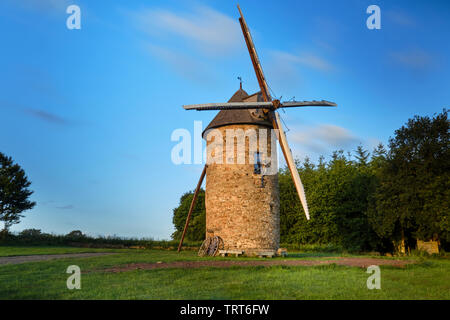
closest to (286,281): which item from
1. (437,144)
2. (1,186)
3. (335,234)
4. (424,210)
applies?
(424,210)

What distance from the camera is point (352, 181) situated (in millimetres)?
32312

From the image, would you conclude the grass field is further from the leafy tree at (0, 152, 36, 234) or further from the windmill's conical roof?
the leafy tree at (0, 152, 36, 234)

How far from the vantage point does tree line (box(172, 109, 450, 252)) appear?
21.6m

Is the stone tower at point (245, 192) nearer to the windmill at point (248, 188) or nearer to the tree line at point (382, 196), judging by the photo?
the windmill at point (248, 188)

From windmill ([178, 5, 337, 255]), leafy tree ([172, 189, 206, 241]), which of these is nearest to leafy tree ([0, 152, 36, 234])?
leafy tree ([172, 189, 206, 241])

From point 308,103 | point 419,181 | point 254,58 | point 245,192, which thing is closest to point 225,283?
point 245,192

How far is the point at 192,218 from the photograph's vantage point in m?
51.8

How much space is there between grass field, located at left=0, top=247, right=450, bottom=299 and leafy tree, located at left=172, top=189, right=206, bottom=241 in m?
34.7

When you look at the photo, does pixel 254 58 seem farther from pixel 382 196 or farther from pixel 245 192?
pixel 382 196

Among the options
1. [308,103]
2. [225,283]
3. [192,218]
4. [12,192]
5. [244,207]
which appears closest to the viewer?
[225,283]

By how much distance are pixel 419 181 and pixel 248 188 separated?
10885 mm

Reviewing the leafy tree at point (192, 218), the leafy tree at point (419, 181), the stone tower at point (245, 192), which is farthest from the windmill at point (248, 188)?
the leafy tree at point (192, 218)

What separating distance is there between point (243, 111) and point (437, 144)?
12.1 meters

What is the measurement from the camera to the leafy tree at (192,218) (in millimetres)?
47531
